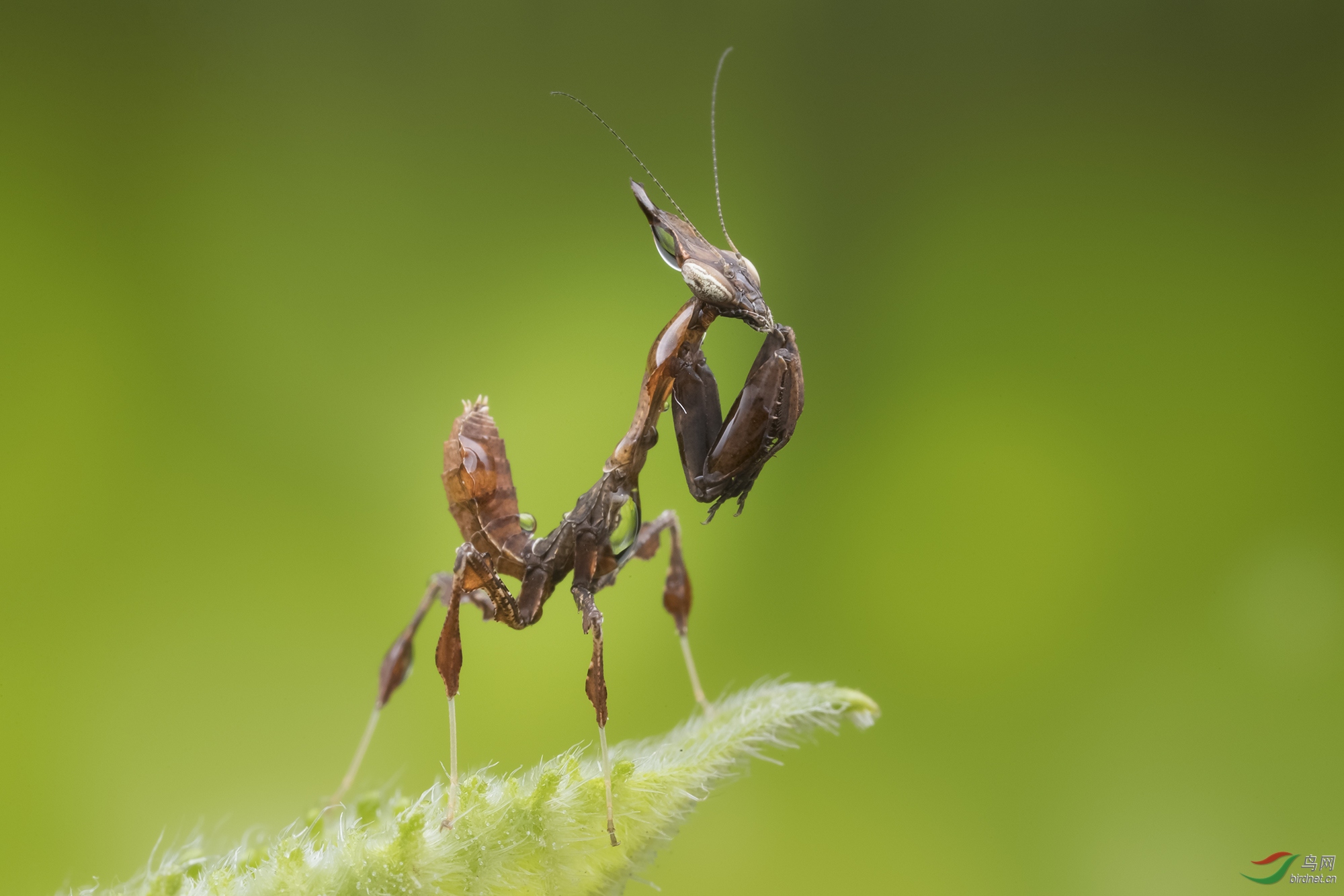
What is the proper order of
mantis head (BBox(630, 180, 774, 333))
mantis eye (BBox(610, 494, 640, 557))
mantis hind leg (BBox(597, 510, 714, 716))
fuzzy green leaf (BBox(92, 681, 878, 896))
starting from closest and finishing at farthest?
fuzzy green leaf (BBox(92, 681, 878, 896))
mantis head (BBox(630, 180, 774, 333))
mantis eye (BBox(610, 494, 640, 557))
mantis hind leg (BBox(597, 510, 714, 716))

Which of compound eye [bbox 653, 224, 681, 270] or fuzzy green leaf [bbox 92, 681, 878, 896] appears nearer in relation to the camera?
fuzzy green leaf [bbox 92, 681, 878, 896]

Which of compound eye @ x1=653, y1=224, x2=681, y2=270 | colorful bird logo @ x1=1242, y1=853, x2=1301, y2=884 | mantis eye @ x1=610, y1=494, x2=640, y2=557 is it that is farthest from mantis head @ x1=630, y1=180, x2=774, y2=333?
colorful bird logo @ x1=1242, y1=853, x2=1301, y2=884

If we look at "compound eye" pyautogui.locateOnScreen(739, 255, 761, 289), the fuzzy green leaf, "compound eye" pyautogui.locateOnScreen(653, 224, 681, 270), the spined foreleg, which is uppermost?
"compound eye" pyautogui.locateOnScreen(653, 224, 681, 270)

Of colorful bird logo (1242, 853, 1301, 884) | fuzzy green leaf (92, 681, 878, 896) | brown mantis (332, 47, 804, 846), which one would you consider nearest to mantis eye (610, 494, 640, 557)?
brown mantis (332, 47, 804, 846)

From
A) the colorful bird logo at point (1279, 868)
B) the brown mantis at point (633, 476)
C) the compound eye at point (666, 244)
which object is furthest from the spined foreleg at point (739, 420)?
the colorful bird logo at point (1279, 868)

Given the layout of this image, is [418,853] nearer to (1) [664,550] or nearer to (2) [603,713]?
(2) [603,713]

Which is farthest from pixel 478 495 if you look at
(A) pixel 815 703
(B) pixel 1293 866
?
(B) pixel 1293 866

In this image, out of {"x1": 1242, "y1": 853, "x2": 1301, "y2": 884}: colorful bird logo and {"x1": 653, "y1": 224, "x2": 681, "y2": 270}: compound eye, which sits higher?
{"x1": 653, "y1": 224, "x2": 681, "y2": 270}: compound eye

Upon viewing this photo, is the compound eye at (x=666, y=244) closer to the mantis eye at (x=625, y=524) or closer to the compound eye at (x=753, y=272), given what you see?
the compound eye at (x=753, y=272)

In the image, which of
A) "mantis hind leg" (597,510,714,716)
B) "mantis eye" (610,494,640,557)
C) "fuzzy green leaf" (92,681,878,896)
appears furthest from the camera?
"mantis hind leg" (597,510,714,716)

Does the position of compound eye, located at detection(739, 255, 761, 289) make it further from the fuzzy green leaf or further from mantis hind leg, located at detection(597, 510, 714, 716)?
the fuzzy green leaf
